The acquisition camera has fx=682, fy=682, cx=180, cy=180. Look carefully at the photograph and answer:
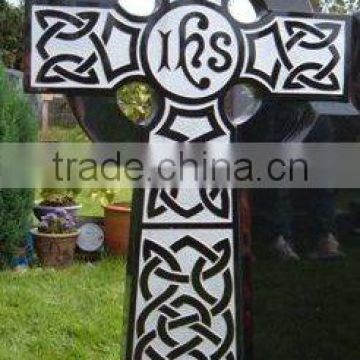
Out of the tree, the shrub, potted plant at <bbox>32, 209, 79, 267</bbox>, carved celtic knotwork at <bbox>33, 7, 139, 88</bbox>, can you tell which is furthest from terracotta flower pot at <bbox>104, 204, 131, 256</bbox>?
the tree

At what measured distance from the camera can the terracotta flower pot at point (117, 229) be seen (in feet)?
16.0

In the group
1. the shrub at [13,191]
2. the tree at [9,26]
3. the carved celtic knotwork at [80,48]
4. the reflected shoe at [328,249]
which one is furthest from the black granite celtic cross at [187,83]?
the tree at [9,26]

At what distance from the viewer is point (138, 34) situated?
77.3 inches

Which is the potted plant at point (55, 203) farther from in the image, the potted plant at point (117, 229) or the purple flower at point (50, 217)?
the potted plant at point (117, 229)

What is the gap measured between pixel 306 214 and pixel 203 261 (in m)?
0.43

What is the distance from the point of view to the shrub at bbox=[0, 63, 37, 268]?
4430 mm

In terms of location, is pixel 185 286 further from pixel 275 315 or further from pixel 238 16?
pixel 238 16

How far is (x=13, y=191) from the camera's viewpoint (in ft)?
14.7

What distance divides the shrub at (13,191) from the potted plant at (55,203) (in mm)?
230

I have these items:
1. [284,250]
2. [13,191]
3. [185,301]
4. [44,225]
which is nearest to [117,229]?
[44,225]

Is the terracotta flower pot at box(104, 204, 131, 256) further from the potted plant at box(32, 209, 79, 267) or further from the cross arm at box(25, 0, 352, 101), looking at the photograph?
the cross arm at box(25, 0, 352, 101)

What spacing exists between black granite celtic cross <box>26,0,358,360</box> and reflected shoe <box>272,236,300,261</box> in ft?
0.68

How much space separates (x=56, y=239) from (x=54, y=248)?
69mm

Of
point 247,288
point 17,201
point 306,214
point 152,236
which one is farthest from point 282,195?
point 17,201
